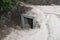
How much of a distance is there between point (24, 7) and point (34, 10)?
2.03 feet

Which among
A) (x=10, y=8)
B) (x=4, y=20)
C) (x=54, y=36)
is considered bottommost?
(x=54, y=36)

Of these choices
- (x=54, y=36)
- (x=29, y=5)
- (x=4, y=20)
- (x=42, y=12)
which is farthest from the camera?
(x=29, y=5)

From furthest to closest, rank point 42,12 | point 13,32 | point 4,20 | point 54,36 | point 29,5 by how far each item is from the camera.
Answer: point 29,5, point 42,12, point 4,20, point 13,32, point 54,36

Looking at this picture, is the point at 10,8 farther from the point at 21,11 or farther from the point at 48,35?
the point at 48,35

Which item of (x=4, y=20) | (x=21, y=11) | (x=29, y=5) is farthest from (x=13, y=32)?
(x=29, y=5)

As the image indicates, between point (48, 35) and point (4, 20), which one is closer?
point (48, 35)

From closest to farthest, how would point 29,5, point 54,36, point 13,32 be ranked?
point 54,36
point 13,32
point 29,5

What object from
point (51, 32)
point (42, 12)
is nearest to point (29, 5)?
point (42, 12)

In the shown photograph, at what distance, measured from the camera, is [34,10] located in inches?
345

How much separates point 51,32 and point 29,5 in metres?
2.97

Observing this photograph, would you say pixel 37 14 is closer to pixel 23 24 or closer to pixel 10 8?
pixel 23 24

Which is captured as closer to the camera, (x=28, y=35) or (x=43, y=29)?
(x=28, y=35)

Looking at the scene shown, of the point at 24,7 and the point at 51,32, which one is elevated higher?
the point at 24,7

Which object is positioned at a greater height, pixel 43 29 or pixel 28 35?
pixel 43 29
